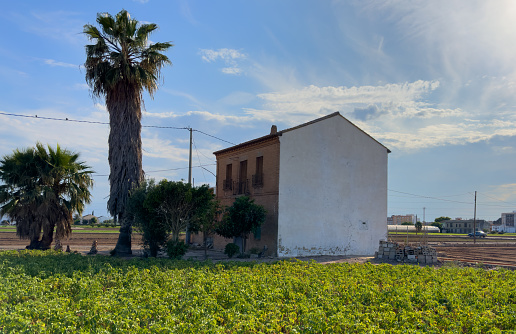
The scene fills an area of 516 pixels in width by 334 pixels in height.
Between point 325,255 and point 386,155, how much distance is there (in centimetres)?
826

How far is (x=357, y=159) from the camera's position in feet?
92.0

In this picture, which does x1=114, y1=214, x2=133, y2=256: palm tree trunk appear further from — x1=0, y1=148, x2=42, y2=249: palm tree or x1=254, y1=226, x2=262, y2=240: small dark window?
x1=254, y1=226, x2=262, y2=240: small dark window

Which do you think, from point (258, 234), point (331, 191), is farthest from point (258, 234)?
point (331, 191)

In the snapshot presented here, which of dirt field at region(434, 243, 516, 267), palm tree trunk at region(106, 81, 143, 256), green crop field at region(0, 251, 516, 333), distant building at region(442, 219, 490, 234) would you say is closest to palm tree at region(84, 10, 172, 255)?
palm tree trunk at region(106, 81, 143, 256)

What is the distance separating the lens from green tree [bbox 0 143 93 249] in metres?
23.0

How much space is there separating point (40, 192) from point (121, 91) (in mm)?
6878

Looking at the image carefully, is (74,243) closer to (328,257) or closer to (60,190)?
(60,190)

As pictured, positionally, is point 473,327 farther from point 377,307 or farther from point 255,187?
point 255,187

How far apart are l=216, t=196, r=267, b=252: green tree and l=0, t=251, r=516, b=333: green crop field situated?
10.5 m

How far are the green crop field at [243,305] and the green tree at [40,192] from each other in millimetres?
10265

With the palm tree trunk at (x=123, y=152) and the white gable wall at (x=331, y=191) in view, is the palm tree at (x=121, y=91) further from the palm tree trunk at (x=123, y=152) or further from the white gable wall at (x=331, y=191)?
the white gable wall at (x=331, y=191)

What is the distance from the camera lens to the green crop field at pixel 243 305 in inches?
286

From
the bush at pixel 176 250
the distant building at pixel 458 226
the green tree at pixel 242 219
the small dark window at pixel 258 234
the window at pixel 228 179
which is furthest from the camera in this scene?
the distant building at pixel 458 226

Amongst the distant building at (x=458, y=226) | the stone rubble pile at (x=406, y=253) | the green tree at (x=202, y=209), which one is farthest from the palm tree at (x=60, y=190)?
the distant building at (x=458, y=226)
